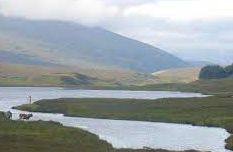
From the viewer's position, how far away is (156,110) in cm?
15050

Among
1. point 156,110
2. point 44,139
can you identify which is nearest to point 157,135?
point 44,139

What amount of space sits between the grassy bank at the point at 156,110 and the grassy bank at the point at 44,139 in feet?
125

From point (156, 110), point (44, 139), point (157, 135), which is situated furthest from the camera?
point (156, 110)

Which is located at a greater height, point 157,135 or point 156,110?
point 156,110

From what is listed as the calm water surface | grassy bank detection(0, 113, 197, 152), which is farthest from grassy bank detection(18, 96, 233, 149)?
grassy bank detection(0, 113, 197, 152)

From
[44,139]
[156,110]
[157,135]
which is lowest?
[157,135]

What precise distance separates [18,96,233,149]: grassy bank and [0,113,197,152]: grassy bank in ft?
125

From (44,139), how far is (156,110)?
3034 inches

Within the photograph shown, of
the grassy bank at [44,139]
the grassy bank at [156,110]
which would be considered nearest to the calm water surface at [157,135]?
the grassy bank at [156,110]

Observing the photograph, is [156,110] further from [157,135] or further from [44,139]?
[44,139]

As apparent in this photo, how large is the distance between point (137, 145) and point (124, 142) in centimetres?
575

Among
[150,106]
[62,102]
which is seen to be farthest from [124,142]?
[62,102]

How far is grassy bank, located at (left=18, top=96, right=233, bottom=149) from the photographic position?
128 m

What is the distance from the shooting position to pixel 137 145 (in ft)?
284
